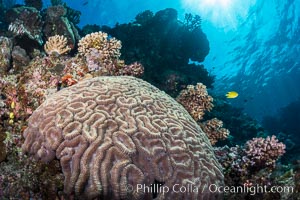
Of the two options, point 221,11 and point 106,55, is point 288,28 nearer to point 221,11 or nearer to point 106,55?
point 221,11

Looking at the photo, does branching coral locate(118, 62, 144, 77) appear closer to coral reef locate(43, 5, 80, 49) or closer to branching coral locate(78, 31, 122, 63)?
branching coral locate(78, 31, 122, 63)

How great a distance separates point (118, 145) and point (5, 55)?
14.6 feet

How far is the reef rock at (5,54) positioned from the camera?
241 inches

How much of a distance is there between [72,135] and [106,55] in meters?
3.16

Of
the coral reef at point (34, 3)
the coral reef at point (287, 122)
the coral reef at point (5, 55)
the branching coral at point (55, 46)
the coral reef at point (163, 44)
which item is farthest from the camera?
the coral reef at point (287, 122)

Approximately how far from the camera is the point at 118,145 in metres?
3.79

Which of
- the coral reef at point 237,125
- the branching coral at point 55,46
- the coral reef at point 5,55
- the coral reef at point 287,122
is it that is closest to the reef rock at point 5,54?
the coral reef at point 5,55

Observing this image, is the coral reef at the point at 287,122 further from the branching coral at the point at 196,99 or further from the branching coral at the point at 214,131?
the branching coral at the point at 196,99

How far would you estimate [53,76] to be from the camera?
5840 mm

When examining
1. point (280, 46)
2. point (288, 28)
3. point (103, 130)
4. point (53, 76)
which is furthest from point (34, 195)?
point (280, 46)

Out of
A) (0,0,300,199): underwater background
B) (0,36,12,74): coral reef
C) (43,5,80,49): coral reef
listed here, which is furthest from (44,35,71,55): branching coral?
(43,5,80,49): coral reef

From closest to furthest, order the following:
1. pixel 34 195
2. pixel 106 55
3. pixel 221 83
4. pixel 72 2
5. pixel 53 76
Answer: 1. pixel 34 195
2. pixel 53 76
3. pixel 106 55
4. pixel 72 2
5. pixel 221 83

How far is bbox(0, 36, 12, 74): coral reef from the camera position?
241 inches

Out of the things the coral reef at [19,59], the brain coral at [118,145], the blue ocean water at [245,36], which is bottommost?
the brain coral at [118,145]
